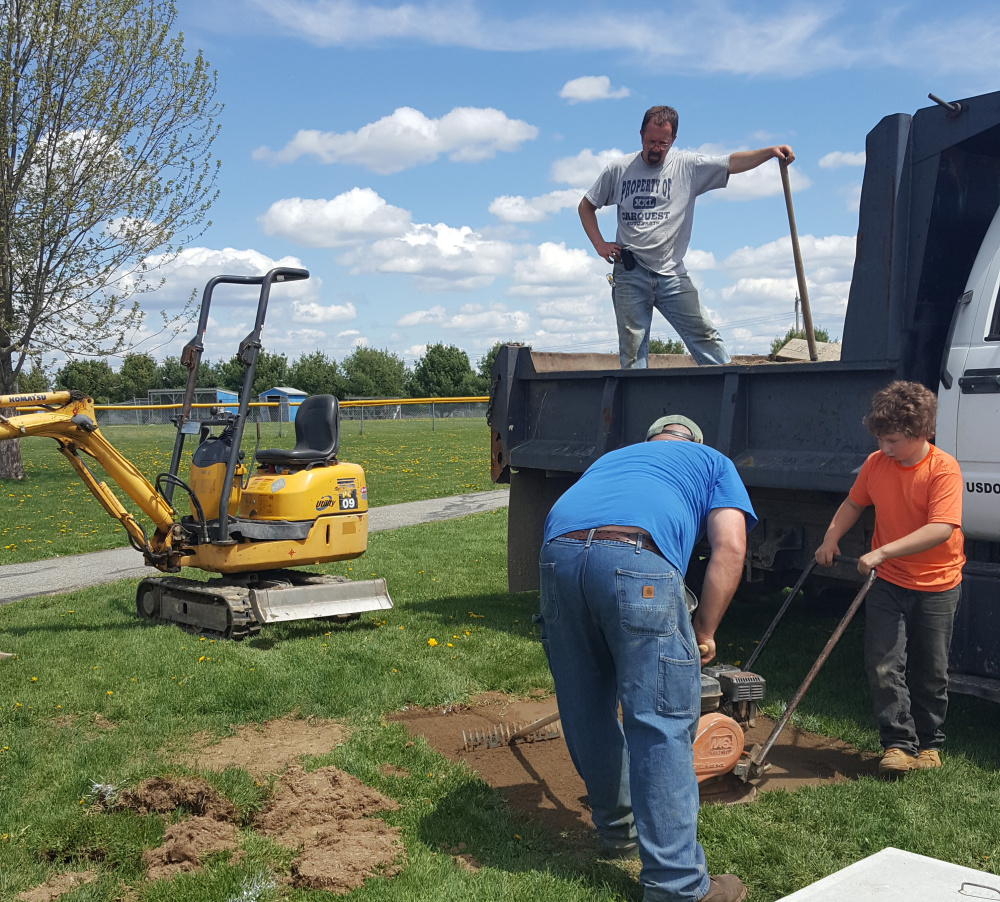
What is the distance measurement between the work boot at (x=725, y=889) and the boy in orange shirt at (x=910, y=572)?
1.33 metres

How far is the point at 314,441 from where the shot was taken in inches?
307

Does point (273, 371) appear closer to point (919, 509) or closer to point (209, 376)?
point (209, 376)

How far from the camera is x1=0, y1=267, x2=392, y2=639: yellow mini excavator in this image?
7.29m

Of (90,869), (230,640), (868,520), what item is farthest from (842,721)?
(230,640)

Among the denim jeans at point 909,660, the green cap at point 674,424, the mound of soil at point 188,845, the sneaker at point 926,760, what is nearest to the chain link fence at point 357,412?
the denim jeans at point 909,660

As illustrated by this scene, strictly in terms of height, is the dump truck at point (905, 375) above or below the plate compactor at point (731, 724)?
above

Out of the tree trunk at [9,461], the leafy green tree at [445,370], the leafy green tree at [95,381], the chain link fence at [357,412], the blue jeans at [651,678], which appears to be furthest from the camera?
the leafy green tree at [445,370]

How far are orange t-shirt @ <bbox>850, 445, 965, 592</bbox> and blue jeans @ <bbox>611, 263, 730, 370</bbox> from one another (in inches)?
94.5

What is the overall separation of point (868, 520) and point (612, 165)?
3.14 meters

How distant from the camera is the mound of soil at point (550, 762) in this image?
14.0 ft

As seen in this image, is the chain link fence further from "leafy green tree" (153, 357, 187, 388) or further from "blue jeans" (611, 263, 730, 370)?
"leafy green tree" (153, 357, 187, 388)

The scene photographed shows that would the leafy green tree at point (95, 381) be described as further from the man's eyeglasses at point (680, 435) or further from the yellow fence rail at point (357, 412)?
the man's eyeglasses at point (680, 435)

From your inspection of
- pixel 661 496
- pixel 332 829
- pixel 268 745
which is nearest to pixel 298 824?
pixel 332 829

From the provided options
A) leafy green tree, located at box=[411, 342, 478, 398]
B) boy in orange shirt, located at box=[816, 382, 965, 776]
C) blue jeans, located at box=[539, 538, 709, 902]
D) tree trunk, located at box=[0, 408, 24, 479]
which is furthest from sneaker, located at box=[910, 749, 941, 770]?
leafy green tree, located at box=[411, 342, 478, 398]
